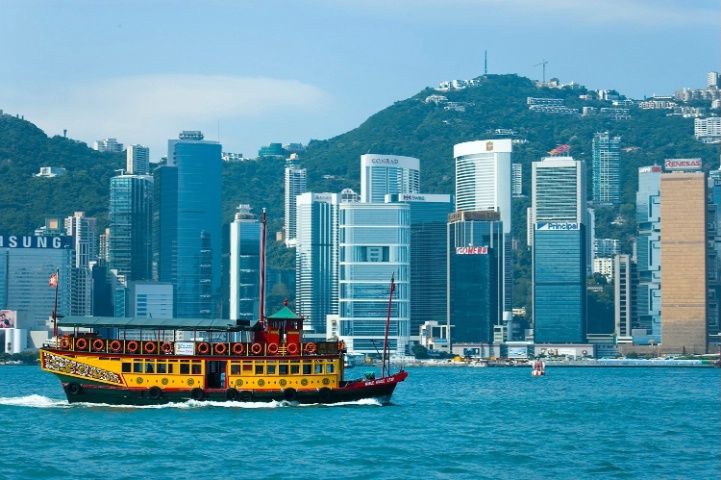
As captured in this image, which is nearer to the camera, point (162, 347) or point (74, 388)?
point (74, 388)

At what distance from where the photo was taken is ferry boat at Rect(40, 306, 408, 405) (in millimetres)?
65750

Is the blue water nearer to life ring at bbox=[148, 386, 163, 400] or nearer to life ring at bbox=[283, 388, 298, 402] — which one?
life ring at bbox=[283, 388, 298, 402]

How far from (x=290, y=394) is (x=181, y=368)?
5.20m

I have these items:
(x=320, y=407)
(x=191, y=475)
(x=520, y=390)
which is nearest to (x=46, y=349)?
(x=320, y=407)

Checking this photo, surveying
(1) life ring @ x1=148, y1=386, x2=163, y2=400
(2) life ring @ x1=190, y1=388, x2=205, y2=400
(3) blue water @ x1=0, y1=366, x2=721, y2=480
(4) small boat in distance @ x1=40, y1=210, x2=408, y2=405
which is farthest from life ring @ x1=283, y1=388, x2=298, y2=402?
(1) life ring @ x1=148, y1=386, x2=163, y2=400

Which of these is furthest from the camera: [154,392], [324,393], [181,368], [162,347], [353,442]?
[324,393]

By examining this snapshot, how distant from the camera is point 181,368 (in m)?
66.1

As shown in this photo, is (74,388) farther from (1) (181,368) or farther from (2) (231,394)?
(2) (231,394)

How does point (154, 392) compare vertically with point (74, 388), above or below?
below

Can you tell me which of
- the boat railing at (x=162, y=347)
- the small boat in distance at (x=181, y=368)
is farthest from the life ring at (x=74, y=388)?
the boat railing at (x=162, y=347)

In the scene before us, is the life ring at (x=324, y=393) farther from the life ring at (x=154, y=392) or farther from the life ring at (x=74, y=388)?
the life ring at (x=74, y=388)

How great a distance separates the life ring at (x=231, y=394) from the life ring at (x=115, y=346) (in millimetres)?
5403

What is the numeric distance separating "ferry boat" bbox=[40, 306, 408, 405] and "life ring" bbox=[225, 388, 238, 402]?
→ 46 mm

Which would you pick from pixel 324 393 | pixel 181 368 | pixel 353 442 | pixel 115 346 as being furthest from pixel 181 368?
pixel 353 442
